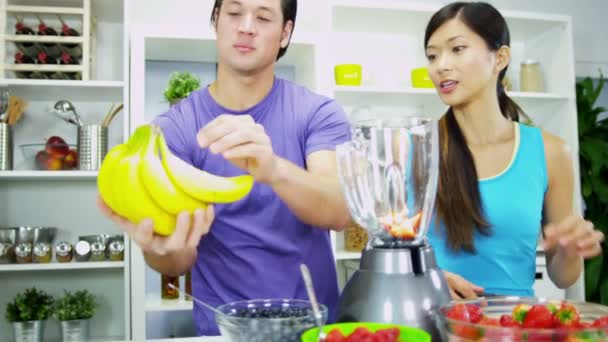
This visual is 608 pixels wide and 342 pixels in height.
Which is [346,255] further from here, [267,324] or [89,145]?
[267,324]

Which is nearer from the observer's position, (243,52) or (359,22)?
(243,52)

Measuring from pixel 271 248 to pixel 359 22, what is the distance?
6.44 ft

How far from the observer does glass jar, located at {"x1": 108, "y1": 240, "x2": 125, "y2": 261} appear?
2.42 metres

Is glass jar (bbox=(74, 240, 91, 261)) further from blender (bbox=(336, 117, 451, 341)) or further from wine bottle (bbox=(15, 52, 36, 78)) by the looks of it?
blender (bbox=(336, 117, 451, 341))

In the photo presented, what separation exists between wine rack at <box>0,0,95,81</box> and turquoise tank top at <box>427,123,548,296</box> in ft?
5.99

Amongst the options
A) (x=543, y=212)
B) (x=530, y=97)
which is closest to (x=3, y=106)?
(x=543, y=212)

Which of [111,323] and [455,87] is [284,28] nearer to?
[455,87]

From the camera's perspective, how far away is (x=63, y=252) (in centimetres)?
238

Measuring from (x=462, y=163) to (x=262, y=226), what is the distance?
52cm

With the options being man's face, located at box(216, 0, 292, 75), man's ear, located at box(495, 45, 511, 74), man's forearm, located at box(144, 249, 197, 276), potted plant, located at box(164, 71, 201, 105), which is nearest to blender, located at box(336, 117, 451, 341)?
man's forearm, located at box(144, 249, 197, 276)

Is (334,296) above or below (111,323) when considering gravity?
above

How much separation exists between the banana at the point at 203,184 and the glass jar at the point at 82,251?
5.85 feet

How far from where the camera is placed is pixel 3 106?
7.97 ft

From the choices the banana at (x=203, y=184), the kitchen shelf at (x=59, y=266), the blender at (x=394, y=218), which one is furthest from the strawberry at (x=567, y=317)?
the kitchen shelf at (x=59, y=266)
